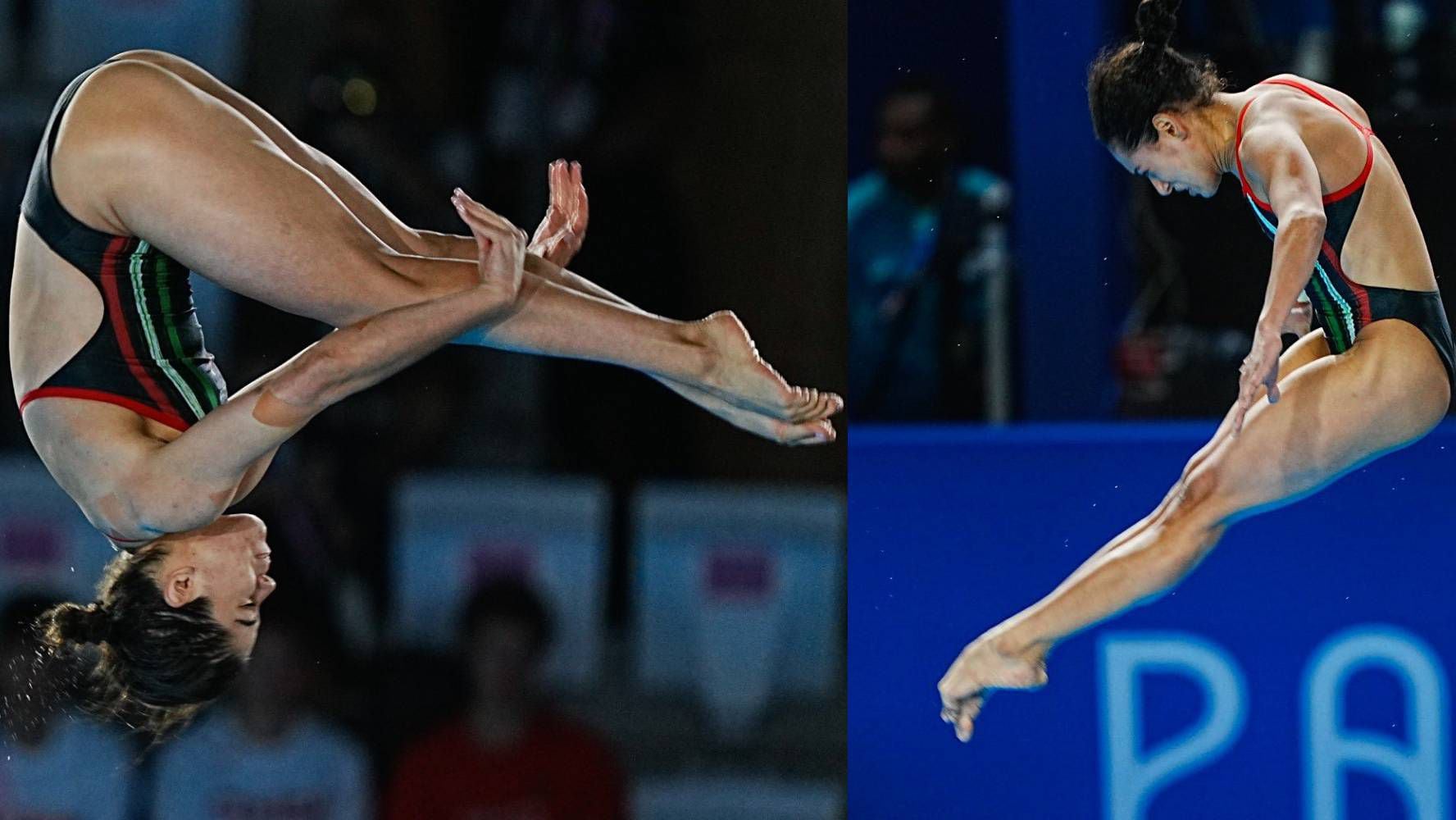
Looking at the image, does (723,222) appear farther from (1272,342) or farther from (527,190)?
(1272,342)

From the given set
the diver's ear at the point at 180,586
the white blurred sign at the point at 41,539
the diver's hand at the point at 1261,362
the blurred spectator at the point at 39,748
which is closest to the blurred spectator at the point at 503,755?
the blurred spectator at the point at 39,748

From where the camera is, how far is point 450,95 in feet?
13.4

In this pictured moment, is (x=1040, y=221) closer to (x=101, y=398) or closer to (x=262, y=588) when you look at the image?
(x=262, y=588)

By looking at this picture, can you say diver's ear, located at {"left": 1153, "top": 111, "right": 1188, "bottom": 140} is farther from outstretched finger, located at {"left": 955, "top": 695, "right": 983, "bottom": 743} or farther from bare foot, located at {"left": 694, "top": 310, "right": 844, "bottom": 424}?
outstretched finger, located at {"left": 955, "top": 695, "right": 983, "bottom": 743}

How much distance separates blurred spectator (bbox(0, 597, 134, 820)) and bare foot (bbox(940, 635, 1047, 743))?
6.60 feet

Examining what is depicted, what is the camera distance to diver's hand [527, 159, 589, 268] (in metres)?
3.27

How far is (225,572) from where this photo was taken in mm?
3076

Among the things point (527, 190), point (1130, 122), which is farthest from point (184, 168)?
point (1130, 122)

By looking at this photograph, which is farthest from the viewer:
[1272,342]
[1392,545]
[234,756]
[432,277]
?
[234,756]

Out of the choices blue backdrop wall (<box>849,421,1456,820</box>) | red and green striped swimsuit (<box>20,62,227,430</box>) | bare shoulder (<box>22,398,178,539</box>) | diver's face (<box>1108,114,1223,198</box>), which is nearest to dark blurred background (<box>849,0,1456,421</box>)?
blue backdrop wall (<box>849,421,1456,820</box>)

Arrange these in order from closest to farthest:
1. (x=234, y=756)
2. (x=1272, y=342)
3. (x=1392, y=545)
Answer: (x=1272, y=342)
(x=1392, y=545)
(x=234, y=756)

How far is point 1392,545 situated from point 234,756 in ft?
8.60

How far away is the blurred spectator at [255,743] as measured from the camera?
4.00 m

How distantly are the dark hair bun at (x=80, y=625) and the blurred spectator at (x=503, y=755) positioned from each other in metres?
1.14
